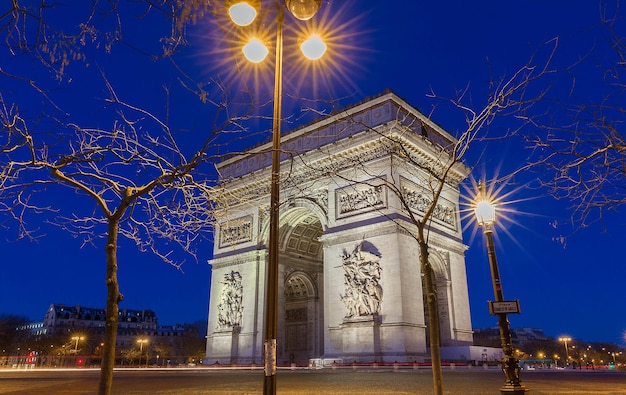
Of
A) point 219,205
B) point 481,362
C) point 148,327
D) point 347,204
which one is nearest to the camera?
point 219,205

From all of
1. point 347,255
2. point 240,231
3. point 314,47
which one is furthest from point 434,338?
point 240,231

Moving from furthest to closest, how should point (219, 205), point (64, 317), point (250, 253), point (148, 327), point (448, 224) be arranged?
1. point (148, 327)
2. point (64, 317)
3. point (250, 253)
4. point (448, 224)
5. point (219, 205)

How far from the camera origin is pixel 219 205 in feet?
28.7

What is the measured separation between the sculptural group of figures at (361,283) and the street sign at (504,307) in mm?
14891

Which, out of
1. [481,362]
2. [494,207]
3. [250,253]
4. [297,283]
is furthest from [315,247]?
[494,207]

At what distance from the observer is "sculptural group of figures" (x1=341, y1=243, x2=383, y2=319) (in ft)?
75.7

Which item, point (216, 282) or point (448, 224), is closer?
point (448, 224)

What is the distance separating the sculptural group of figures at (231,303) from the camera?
96.2 ft

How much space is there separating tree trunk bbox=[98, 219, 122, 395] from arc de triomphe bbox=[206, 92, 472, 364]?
40.4 ft

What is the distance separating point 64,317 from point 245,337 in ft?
269

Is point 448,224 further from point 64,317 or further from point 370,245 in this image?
point 64,317

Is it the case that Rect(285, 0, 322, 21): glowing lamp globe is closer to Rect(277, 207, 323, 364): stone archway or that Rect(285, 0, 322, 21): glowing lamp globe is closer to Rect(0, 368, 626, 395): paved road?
Rect(0, 368, 626, 395): paved road

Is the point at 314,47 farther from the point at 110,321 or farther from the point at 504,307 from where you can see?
the point at 504,307

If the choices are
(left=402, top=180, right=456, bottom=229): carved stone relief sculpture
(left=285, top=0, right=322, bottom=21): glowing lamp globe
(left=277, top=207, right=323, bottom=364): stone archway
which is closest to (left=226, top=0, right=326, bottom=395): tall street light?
(left=285, top=0, right=322, bottom=21): glowing lamp globe
